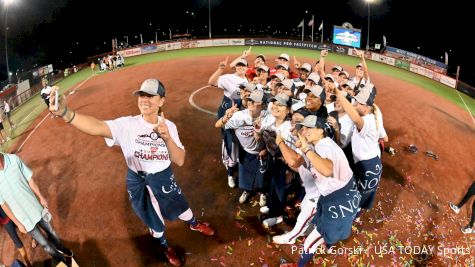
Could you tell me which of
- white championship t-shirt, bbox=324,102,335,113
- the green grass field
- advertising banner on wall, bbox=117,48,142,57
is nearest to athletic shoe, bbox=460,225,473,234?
white championship t-shirt, bbox=324,102,335,113

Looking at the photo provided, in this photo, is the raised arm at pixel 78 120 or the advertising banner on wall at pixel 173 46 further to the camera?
the advertising banner on wall at pixel 173 46

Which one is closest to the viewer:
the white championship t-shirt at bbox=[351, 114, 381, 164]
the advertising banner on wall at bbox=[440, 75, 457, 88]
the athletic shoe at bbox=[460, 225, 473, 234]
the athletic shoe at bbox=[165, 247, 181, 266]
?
the white championship t-shirt at bbox=[351, 114, 381, 164]

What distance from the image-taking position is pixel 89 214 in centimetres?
770

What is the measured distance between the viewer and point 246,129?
264 inches

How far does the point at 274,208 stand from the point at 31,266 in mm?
4899

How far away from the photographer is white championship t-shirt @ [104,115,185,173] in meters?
4.52

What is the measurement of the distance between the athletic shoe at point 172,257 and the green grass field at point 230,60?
8.85m

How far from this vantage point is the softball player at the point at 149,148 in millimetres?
4016

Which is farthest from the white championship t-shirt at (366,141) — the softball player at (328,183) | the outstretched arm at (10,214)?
the outstretched arm at (10,214)

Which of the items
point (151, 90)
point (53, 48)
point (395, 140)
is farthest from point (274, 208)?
point (53, 48)

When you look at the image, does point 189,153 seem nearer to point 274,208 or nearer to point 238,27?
point 274,208

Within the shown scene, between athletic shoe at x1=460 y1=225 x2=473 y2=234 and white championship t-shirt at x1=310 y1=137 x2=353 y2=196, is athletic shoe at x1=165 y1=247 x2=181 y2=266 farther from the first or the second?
athletic shoe at x1=460 y1=225 x2=473 y2=234

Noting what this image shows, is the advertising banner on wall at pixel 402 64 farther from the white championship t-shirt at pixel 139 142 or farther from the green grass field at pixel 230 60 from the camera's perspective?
the white championship t-shirt at pixel 139 142

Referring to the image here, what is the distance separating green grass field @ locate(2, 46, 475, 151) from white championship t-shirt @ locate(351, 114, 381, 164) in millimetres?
11716
